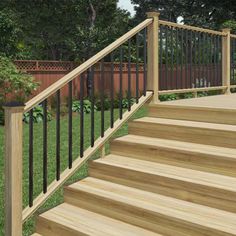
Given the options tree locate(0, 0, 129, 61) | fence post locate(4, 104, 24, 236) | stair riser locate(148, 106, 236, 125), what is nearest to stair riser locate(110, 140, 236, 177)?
stair riser locate(148, 106, 236, 125)

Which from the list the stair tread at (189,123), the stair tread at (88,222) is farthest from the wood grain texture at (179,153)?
the stair tread at (88,222)

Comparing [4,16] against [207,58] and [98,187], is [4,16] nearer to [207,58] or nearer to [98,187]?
[207,58]

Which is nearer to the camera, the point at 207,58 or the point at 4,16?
the point at 207,58

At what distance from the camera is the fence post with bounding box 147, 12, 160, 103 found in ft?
15.2

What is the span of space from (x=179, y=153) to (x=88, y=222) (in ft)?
3.52

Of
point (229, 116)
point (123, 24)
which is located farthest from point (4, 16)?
point (229, 116)

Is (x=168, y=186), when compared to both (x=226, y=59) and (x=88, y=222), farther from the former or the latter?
(x=226, y=59)

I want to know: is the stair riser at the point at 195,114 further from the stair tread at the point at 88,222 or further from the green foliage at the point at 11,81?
the green foliage at the point at 11,81

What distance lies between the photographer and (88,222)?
3355mm

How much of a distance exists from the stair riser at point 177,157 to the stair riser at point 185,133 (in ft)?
0.98

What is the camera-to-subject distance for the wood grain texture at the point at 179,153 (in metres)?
3.56

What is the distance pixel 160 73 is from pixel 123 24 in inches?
659

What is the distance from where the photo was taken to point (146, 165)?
3.88 metres

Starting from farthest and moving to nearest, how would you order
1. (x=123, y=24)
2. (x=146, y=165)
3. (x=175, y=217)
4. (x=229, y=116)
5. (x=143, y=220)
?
(x=123, y=24)
(x=229, y=116)
(x=146, y=165)
(x=143, y=220)
(x=175, y=217)
